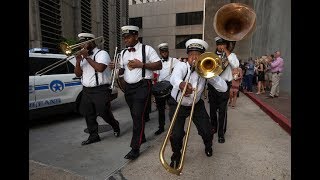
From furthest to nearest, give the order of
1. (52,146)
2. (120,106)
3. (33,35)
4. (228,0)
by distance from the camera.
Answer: (228,0)
(33,35)
(120,106)
(52,146)

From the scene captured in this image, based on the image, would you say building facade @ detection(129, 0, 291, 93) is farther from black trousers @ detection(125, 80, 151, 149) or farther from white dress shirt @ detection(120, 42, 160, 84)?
black trousers @ detection(125, 80, 151, 149)

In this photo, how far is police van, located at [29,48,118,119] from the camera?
232 inches

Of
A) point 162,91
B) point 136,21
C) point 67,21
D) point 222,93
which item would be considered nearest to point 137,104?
point 162,91

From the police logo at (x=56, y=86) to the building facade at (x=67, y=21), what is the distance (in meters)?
1.36

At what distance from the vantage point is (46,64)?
6230mm

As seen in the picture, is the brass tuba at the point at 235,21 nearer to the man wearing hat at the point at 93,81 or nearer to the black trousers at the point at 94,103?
the man wearing hat at the point at 93,81

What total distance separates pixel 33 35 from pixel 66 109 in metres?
4.71

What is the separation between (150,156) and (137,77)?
1228 mm

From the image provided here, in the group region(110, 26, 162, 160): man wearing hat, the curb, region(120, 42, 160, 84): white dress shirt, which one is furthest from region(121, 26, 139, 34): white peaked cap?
the curb

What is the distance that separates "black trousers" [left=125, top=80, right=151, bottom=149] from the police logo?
8.78 feet

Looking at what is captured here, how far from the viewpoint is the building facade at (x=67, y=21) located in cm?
1008

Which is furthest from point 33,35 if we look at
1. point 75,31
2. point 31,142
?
point 31,142

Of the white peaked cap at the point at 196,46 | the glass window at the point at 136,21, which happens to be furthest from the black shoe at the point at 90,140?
the glass window at the point at 136,21
